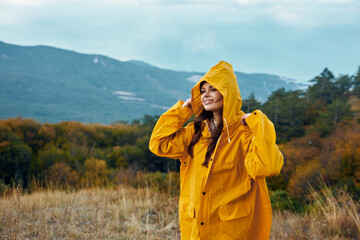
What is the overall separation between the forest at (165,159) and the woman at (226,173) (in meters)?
11.7

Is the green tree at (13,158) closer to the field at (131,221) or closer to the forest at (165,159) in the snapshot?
the forest at (165,159)

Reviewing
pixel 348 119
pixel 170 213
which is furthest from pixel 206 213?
pixel 348 119

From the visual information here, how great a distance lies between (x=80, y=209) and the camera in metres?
5.12

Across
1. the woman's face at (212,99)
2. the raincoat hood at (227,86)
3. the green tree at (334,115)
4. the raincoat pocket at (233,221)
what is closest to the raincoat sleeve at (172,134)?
the woman's face at (212,99)

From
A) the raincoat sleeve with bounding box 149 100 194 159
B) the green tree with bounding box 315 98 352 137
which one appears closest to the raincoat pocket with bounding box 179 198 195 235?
the raincoat sleeve with bounding box 149 100 194 159

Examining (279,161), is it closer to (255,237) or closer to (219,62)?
(255,237)

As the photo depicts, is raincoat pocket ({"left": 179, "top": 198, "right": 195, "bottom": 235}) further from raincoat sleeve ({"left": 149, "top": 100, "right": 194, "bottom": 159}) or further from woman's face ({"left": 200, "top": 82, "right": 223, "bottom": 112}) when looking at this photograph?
woman's face ({"left": 200, "top": 82, "right": 223, "bottom": 112})

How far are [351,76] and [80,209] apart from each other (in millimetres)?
48139

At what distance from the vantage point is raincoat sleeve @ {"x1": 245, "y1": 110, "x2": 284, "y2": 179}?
186cm

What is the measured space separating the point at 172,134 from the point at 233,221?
28.9 inches

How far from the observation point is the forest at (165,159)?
20.6 metres

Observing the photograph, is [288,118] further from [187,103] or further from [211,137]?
[211,137]

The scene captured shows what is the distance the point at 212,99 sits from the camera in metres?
2.20

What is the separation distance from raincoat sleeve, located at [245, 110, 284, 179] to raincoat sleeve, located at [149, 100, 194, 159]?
1.79ft
